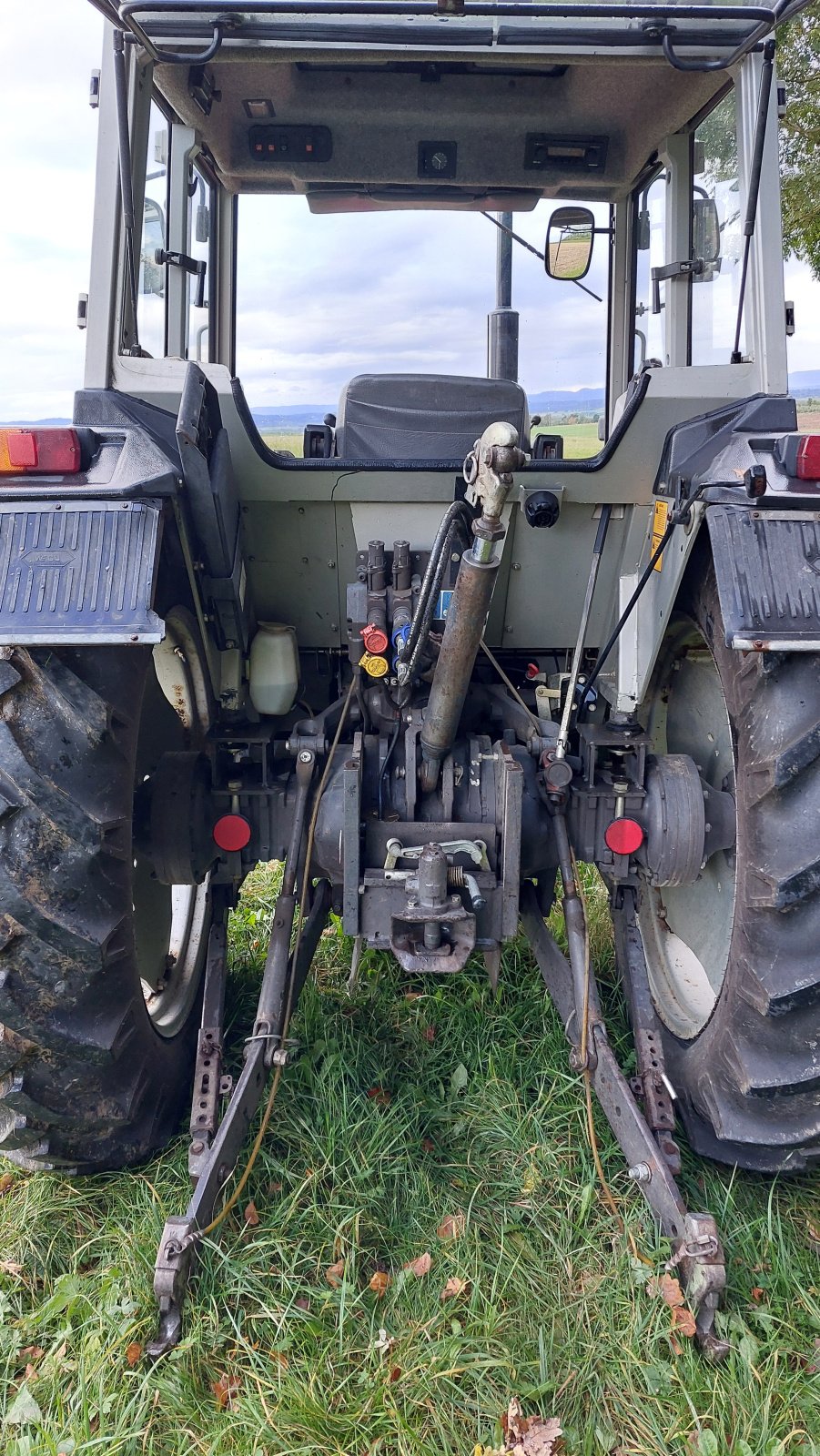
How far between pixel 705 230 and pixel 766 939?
2.09m

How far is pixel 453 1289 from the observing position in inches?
86.0

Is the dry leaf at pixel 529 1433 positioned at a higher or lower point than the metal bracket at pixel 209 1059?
lower

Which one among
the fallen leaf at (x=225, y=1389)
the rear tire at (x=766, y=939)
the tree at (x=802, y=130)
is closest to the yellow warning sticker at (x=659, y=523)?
the rear tire at (x=766, y=939)

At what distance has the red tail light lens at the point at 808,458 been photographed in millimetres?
2033

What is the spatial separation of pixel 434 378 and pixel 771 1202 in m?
2.32

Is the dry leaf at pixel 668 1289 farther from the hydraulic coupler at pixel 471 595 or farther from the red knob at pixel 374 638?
the red knob at pixel 374 638

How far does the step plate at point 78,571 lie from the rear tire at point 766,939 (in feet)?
4.01

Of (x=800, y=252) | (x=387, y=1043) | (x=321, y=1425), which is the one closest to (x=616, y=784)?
(x=387, y=1043)

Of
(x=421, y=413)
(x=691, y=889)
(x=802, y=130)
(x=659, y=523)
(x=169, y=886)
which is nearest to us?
(x=659, y=523)

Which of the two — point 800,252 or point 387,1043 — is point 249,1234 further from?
point 800,252

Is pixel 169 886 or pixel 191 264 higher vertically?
pixel 191 264

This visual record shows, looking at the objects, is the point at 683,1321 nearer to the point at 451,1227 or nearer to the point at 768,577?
the point at 451,1227

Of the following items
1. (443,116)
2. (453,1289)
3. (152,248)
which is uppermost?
(443,116)

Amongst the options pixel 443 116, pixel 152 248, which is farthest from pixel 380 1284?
pixel 443 116
